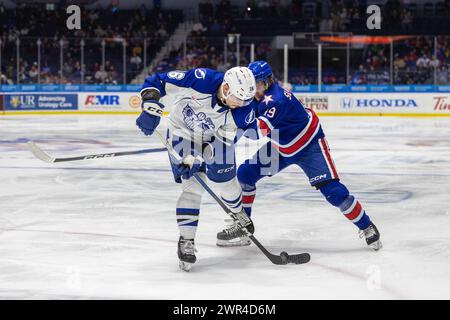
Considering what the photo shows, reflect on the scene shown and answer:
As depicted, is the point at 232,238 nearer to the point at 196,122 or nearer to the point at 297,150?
the point at 297,150

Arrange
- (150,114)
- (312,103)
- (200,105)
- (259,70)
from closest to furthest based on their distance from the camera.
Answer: (150,114) < (200,105) < (259,70) < (312,103)

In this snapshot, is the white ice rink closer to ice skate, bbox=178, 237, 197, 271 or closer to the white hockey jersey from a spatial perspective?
ice skate, bbox=178, 237, 197, 271

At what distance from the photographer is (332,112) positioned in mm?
18953

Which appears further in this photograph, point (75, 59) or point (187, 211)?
point (75, 59)

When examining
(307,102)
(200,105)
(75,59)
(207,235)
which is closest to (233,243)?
(207,235)

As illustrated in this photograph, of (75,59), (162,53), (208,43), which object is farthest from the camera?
(162,53)

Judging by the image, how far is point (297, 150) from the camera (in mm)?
4980

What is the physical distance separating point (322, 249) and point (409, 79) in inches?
559

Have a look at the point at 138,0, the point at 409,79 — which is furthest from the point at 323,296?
the point at 138,0

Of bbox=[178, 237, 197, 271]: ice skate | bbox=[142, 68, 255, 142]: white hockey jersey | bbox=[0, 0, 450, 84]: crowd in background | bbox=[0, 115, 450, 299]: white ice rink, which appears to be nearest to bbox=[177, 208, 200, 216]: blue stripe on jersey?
bbox=[178, 237, 197, 271]: ice skate

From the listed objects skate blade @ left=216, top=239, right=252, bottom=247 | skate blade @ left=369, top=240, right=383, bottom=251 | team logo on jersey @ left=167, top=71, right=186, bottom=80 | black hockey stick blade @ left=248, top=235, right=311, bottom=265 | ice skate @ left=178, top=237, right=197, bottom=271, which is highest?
team logo on jersey @ left=167, top=71, right=186, bottom=80

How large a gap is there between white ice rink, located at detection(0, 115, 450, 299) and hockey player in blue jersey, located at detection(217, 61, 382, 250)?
16cm

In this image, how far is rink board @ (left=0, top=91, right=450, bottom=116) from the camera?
18.5 m

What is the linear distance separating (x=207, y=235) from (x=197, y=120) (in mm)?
1134
